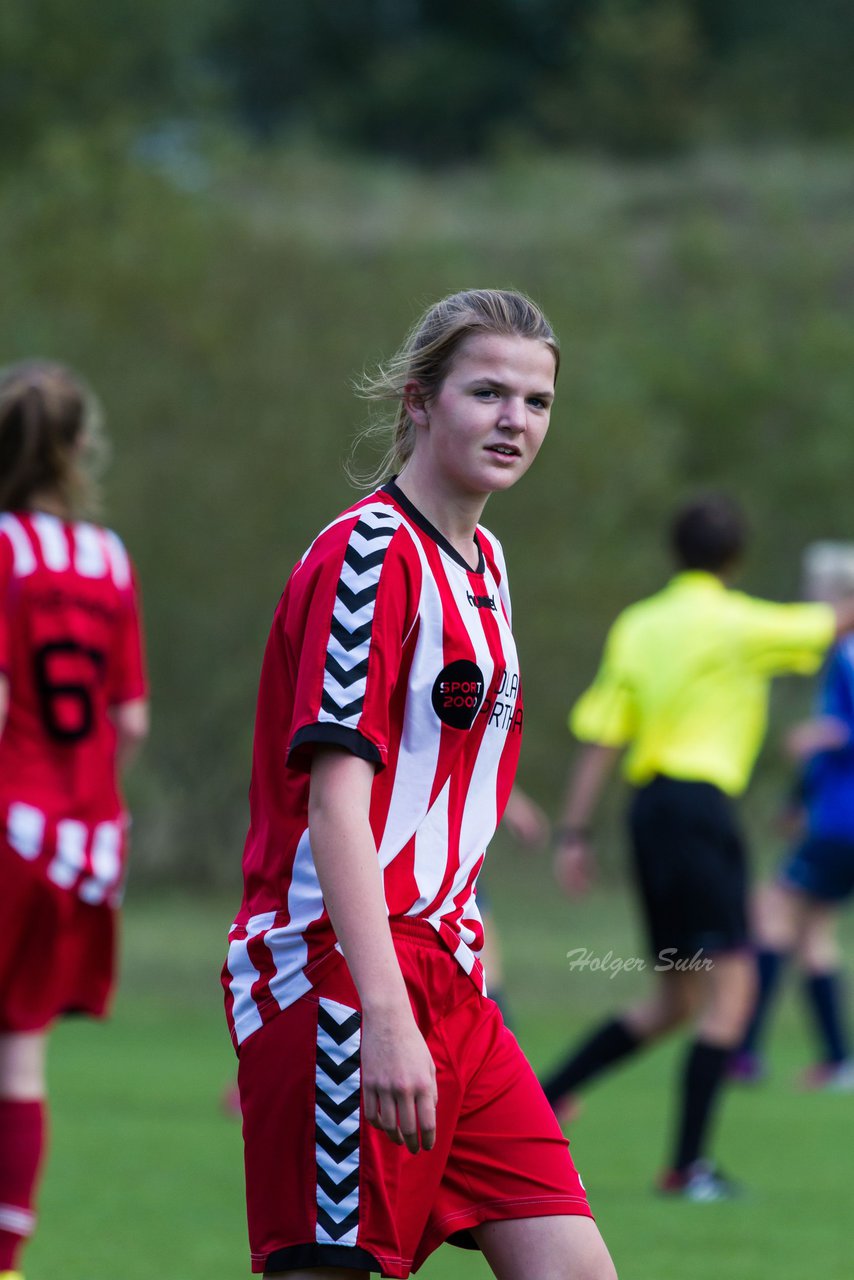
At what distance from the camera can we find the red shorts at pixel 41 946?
454 cm

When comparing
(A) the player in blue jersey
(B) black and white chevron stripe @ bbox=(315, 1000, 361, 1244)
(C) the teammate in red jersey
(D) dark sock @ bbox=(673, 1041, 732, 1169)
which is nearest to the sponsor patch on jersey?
(B) black and white chevron stripe @ bbox=(315, 1000, 361, 1244)

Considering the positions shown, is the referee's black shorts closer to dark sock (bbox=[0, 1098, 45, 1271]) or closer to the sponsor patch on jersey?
dark sock (bbox=[0, 1098, 45, 1271])

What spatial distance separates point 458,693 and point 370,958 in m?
0.43

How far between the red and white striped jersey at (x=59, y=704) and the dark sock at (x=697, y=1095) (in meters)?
2.29

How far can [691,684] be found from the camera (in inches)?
254

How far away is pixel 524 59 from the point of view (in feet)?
206

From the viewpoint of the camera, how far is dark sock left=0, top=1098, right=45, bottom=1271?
4336 millimetres

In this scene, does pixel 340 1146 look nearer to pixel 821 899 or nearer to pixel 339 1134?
pixel 339 1134

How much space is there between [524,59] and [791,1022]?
2130 inches

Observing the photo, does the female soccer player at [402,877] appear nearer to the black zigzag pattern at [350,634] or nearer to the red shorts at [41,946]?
the black zigzag pattern at [350,634]

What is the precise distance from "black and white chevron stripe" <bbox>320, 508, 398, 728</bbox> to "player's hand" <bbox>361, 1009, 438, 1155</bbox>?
0.40 meters

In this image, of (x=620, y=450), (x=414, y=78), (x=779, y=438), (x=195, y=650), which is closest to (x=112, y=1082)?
(x=195, y=650)

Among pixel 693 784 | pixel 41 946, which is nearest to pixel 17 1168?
pixel 41 946

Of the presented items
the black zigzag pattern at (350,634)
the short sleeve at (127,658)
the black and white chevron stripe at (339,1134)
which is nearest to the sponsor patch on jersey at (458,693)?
the black zigzag pattern at (350,634)
